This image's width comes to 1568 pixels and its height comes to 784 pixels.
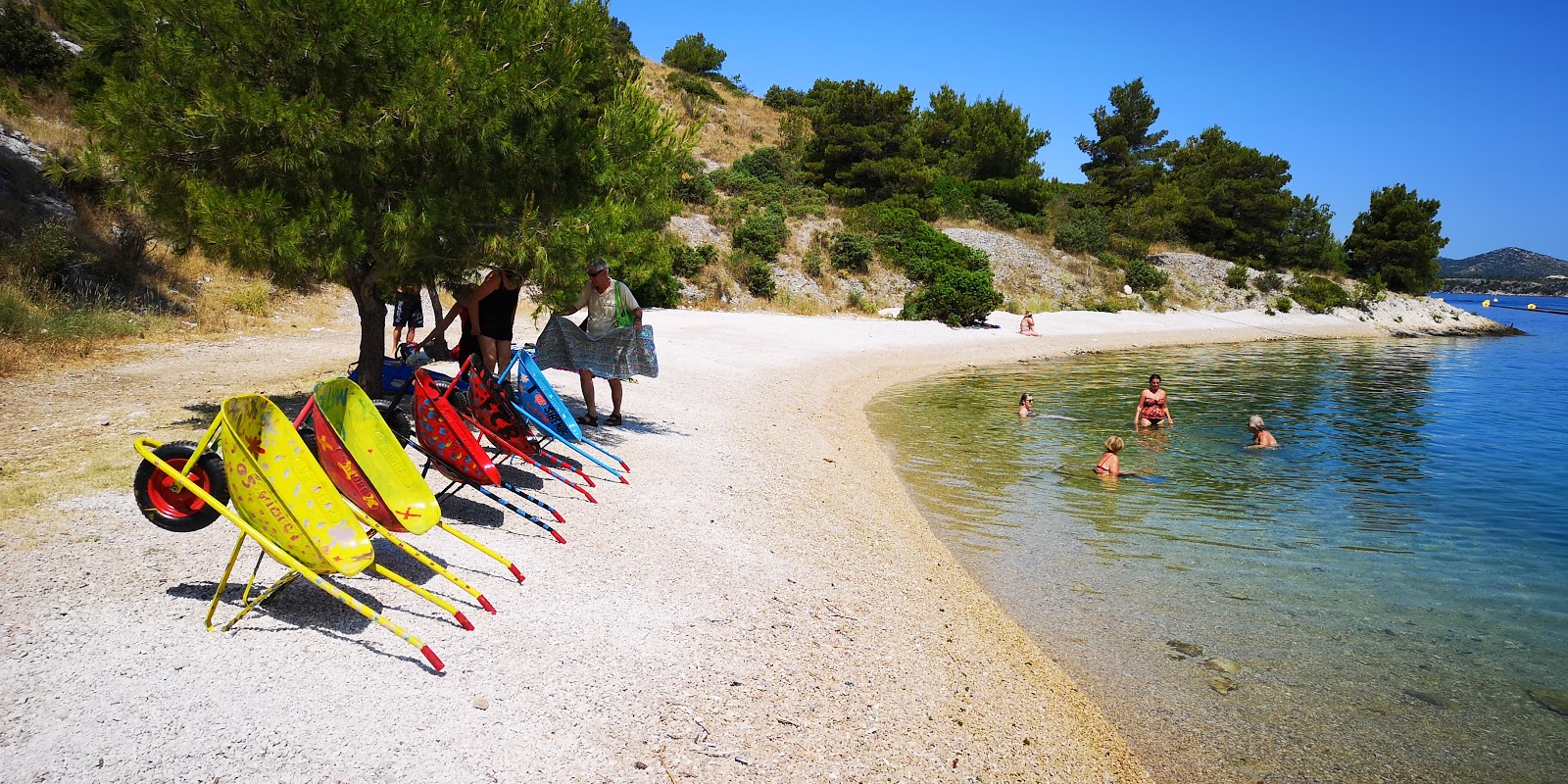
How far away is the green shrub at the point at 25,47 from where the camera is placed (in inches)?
774

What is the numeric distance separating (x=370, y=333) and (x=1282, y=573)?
30.2 feet

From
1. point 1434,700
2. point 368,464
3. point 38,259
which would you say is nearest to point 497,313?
point 368,464

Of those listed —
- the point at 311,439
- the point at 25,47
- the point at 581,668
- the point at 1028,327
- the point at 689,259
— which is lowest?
the point at 581,668

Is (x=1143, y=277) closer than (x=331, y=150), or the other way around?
(x=331, y=150)

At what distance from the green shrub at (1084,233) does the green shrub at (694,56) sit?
3467cm

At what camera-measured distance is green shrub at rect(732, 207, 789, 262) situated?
33.1 metres

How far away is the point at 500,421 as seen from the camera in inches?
275

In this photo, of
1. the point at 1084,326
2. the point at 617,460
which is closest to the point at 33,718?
the point at 617,460

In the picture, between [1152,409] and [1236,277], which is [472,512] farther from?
[1236,277]

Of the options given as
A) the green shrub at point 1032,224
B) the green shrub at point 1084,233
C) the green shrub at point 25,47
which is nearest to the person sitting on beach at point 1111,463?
the green shrub at point 25,47

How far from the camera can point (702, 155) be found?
48.3m

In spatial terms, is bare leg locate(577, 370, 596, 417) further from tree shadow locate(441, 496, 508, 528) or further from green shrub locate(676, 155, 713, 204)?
green shrub locate(676, 155, 713, 204)

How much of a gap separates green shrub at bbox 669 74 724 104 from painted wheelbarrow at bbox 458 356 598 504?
183ft

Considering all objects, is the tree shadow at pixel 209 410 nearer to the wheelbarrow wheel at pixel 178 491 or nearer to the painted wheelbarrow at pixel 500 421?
the painted wheelbarrow at pixel 500 421
